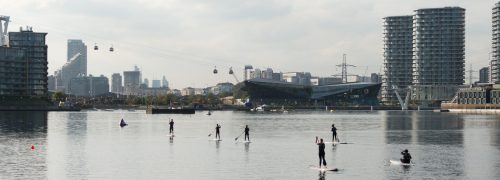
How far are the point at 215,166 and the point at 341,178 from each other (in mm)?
10205

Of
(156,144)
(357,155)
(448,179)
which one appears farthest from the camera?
(156,144)

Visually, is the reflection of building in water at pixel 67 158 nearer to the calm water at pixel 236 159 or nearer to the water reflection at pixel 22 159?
the calm water at pixel 236 159

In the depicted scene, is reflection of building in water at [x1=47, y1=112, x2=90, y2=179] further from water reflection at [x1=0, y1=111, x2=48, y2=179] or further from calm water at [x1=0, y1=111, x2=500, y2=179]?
water reflection at [x1=0, y1=111, x2=48, y2=179]

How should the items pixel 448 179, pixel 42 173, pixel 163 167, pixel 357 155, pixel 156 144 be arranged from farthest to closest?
1. pixel 156 144
2. pixel 357 155
3. pixel 163 167
4. pixel 42 173
5. pixel 448 179

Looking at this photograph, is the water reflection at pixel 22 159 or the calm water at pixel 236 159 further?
the calm water at pixel 236 159

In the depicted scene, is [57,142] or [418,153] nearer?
[418,153]

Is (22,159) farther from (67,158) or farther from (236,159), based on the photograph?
(236,159)

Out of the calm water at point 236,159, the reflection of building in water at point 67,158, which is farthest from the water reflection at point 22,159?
the reflection of building in water at point 67,158

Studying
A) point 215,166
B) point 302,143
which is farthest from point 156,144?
point 215,166

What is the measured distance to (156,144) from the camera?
77.2m

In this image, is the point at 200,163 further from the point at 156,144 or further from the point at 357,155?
the point at 156,144

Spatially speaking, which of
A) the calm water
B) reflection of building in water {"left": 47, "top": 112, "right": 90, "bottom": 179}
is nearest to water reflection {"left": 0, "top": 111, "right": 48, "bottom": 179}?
the calm water

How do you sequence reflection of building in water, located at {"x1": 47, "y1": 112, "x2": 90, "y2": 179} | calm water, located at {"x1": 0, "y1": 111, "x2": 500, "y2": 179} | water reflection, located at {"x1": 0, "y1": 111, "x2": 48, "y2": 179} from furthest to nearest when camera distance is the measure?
1. reflection of building in water, located at {"x1": 47, "y1": 112, "x2": 90, "y2": 179}
2. calm water, located at {"x1": 0, "y1": 111, "x2": 500, "y2": 179}
3. water reflection, located at {"x1": 0, "y1": 111, "x2": 48, "y2": 179}

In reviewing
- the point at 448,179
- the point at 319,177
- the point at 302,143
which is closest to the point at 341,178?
the point at 319,177
